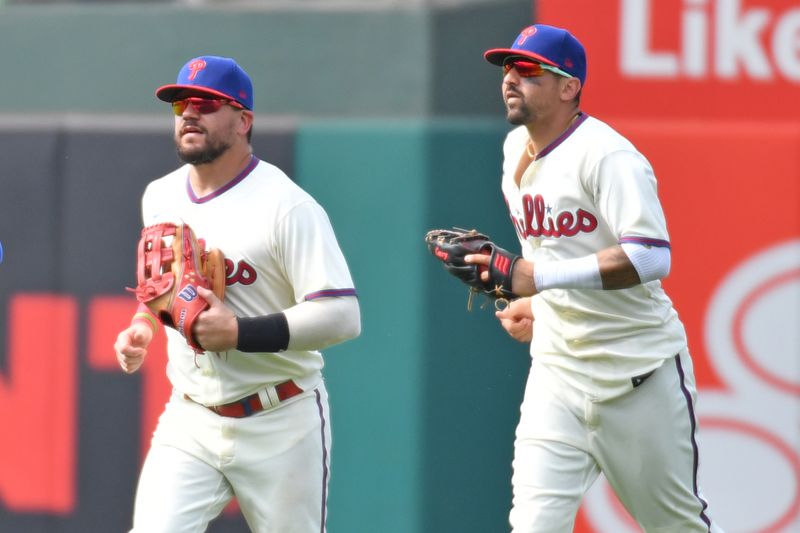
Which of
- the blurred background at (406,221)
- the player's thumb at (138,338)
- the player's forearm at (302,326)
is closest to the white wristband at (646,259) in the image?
the player's forearm at (302,326)

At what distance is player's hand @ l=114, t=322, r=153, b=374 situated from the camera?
4.48m

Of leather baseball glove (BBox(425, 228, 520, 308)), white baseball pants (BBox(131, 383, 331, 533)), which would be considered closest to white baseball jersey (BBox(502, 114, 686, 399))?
leather baseball glove (BBox(425, 228, 520, 308))

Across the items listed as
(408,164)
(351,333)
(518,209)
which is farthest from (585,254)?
(408,164)

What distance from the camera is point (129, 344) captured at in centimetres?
449

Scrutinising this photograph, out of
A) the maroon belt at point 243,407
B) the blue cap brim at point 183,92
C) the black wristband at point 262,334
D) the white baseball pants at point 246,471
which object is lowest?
the white baseball pants at point 246,471

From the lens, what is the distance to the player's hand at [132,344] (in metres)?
4.48

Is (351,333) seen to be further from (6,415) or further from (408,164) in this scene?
(6,415)

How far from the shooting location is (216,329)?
4.18 metres

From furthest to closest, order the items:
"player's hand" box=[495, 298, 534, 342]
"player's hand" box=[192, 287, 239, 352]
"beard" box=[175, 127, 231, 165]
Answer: "player's hand" box=[495, 298, 534, 342] < "beard" box=[175, 127, 231, 165] < "player's hand" box=[192, 287, 239, 352]

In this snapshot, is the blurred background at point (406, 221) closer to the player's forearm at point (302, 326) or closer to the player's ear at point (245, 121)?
the player's ear at point (245, 121)

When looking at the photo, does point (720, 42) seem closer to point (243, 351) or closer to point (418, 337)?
point (418, 337)

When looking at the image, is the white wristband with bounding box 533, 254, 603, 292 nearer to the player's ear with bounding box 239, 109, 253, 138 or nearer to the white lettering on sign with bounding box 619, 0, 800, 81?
the player's ear with bounding box 239, 109, 253, 138

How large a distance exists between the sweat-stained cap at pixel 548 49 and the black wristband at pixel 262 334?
1103mm

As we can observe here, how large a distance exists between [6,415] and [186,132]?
2.61 meters
